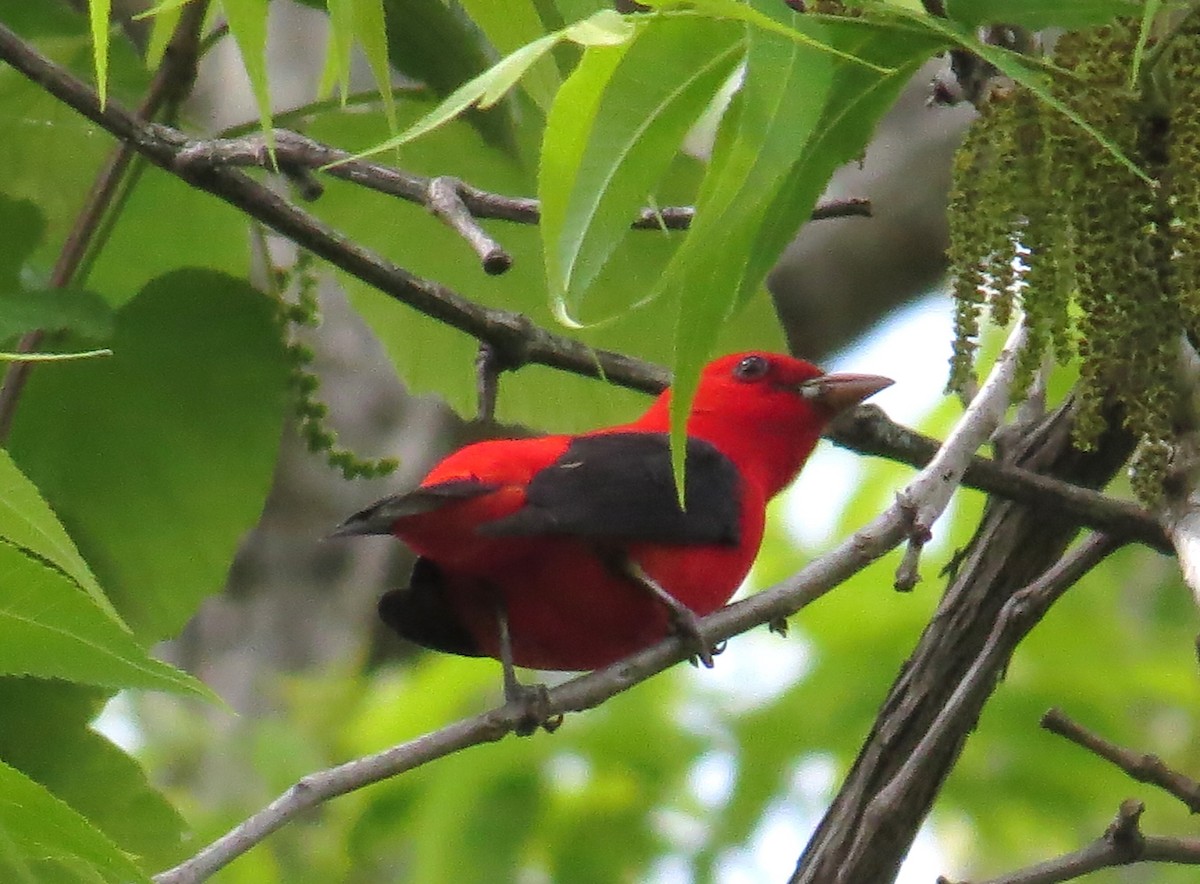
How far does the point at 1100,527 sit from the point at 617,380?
0.66 m

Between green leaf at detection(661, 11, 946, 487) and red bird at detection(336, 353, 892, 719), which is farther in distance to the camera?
red bird at detection(336, 353, 892, 719)

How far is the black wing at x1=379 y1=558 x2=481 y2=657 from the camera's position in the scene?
2824 millimetres

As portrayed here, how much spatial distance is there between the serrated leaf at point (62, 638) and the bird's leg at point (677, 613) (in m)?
0.74

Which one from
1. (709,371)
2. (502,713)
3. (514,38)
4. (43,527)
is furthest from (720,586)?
(43,527)

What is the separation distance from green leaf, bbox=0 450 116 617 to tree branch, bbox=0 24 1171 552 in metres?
0.63

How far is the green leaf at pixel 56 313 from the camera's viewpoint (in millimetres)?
1969

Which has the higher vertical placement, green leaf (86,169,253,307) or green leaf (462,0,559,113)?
green leaf (86,169,253,307)

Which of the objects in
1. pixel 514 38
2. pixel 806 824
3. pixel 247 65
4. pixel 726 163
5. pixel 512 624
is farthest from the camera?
pixel 806 824

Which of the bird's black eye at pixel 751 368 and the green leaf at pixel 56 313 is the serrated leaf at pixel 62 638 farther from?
the bird's black eye at pixel 751 368

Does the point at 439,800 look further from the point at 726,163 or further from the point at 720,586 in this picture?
the point at 726,163

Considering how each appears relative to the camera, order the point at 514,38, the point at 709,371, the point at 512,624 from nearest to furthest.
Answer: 1. the point at 514,38
2. the point at 512,624
3. the point at 709,371

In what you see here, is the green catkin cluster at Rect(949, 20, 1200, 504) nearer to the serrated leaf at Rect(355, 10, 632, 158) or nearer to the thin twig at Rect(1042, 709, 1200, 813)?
the thin twig at Rect(1042, 709, 1200, 813)

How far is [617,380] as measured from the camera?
2.14 m

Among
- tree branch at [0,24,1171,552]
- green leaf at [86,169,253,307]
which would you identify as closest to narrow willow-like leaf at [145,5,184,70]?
tree branch at [0,24,1171,552]
